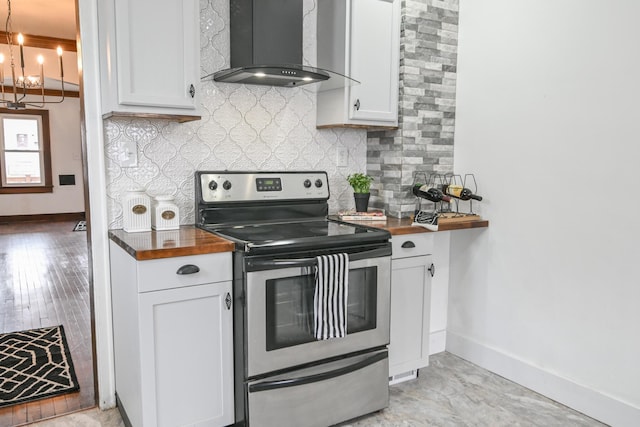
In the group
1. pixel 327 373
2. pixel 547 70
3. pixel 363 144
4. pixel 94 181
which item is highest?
pixel 547 70

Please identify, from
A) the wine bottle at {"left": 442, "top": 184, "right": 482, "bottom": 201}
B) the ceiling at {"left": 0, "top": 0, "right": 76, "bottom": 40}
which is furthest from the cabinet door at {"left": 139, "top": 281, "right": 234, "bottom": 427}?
the ceiling at {"left": 0, "top": 0, "right": 76, "bottom": 40}

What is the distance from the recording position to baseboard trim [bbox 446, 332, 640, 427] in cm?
237

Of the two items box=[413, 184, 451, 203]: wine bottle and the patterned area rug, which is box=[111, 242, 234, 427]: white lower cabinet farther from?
box=[413, 184, 451, 203]: wine bottle

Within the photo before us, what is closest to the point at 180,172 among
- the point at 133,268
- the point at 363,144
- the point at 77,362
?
the point at 133,268

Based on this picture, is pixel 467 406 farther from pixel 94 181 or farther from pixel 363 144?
pixel 94 181

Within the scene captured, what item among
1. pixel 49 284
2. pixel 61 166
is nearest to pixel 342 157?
pixel 49 284

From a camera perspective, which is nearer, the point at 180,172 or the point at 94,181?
the point at 94,181

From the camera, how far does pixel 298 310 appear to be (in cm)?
219

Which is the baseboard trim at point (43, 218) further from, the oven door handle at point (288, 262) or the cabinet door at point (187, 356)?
the oven door handle at point (288, 262)

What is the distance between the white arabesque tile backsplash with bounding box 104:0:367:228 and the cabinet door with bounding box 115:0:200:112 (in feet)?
0.98

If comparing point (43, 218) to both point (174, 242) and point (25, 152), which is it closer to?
point (25, 152)

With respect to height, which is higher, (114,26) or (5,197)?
(114,26)

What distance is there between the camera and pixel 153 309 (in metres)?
2.01

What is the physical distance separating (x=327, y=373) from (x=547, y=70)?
6.41ft
